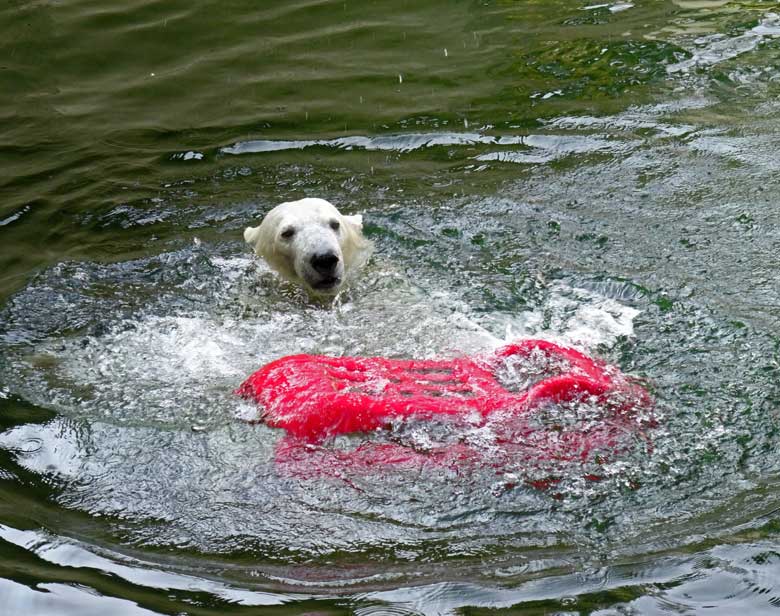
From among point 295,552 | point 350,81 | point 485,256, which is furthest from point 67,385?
point 350,81

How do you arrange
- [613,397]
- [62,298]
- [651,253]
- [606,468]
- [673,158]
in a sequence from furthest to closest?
[673,158], [62,298], [651,253], [613,397], [606,468]

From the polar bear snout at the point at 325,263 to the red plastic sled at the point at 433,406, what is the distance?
1047 millimetres

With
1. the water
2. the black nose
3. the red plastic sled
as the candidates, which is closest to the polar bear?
the black nose

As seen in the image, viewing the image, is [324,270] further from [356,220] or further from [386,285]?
[356,220]

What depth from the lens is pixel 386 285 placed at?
548 centimetres

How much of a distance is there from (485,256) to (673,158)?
171 centimetres

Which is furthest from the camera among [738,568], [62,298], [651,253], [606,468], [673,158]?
[673,158]

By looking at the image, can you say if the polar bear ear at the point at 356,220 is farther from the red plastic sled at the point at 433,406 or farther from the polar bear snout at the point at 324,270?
the red plastic sled at the point at 433,406

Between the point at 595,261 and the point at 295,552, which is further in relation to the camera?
the point at 595,261

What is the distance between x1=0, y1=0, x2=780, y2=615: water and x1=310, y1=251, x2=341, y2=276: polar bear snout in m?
0.28

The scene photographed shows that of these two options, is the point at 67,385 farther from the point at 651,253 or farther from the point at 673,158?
the point at 673,158

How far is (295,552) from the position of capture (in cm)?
322

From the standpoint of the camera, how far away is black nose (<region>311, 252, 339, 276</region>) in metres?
5.11

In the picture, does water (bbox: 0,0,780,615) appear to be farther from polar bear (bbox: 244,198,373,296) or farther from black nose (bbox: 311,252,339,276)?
black nose (bbox: 311,252,339,276)
